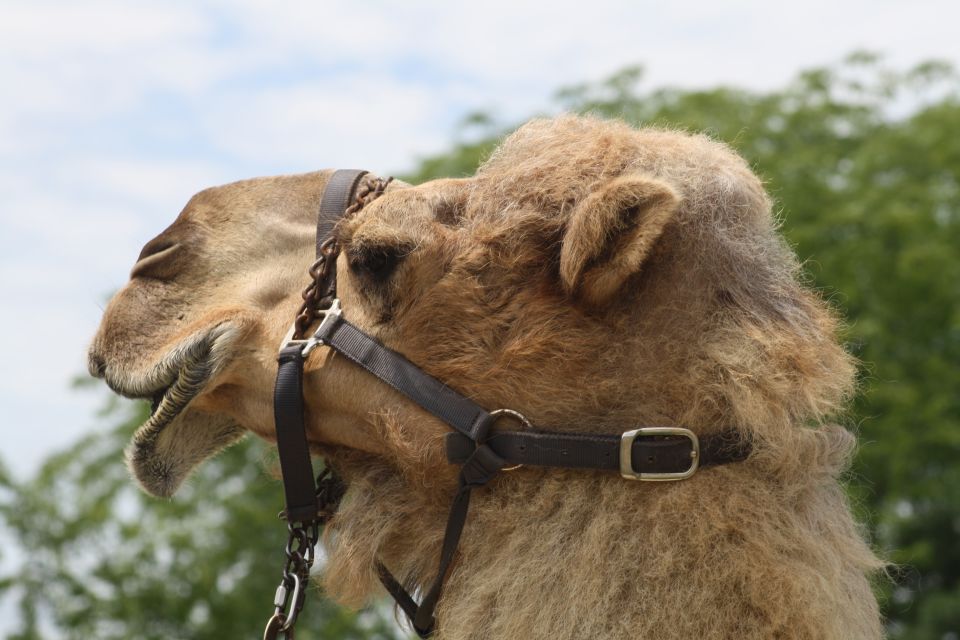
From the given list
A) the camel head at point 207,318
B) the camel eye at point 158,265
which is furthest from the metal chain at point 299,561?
the camel eye at point 158,265

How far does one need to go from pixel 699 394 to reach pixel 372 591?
120cm

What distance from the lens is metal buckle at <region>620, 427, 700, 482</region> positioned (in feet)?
9.75

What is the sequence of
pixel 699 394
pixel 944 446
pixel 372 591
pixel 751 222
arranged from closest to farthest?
pixel 699 394 → pixel 751 222 → pixel 372 591 → pixel 944 446

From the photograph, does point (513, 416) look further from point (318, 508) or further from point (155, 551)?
point (155, 551)

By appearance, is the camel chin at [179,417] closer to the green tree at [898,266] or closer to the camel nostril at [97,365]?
the camel nostril at [97,365]

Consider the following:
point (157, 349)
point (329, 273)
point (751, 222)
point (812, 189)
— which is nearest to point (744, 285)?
point (751, 222)

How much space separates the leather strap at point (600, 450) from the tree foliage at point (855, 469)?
13.4 metres

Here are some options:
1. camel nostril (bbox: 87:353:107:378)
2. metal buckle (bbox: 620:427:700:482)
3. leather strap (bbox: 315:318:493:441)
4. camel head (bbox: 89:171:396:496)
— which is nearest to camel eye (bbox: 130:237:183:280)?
camel head (bbox: 89:171:396:496)

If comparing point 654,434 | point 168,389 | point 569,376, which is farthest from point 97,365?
point 654,434

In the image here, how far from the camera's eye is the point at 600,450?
3.04 meters

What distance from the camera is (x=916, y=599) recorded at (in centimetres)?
1730

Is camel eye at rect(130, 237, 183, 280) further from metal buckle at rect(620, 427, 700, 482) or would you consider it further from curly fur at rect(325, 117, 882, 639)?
metal buckle at rect(620, 427, 700, 482)

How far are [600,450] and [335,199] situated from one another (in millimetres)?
1272

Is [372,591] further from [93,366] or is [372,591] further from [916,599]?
[916,599]
